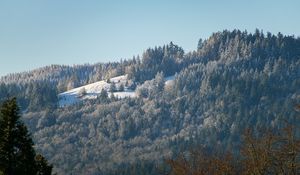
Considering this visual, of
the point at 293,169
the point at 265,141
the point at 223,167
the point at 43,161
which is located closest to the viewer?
the point at 43,161

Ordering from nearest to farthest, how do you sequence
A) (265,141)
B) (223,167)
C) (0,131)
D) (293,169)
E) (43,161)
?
(0,131) < (43,161) < (293,169) < (265,141) < (223,167)

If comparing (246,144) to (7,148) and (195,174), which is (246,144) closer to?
(195,174)

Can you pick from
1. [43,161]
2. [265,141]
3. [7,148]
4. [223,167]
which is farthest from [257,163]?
[7,148]

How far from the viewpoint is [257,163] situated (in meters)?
48.4

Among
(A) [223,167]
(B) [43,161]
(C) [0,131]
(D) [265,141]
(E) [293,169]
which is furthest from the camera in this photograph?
(A) [223,167]

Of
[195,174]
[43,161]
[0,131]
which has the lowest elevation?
[195,174]

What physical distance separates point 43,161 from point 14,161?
2.70 m

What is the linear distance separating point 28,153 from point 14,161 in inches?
37.4

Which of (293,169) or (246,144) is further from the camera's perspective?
(246,144)

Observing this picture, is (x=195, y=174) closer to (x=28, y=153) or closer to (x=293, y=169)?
(x=293, y=169)

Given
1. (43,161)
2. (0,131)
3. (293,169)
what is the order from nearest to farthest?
(0,131), (43,161), (293,169)

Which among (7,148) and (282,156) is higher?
(7,148)

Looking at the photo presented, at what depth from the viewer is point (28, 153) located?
36.2m

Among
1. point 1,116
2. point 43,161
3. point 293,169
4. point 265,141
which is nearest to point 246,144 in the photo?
point 265,141
